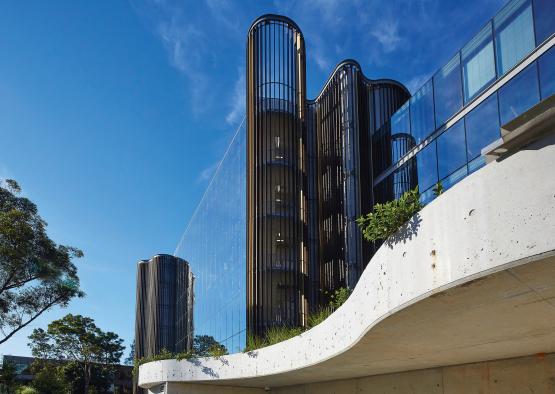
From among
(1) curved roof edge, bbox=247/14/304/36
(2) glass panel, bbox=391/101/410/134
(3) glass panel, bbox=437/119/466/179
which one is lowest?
(3) glass panel, bbox=437/119/466/179

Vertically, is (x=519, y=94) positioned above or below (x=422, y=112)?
below

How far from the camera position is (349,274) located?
90.6 ft

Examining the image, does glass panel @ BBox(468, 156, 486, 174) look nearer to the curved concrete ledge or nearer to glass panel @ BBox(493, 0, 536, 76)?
glass panel @ BBox(493, 0, 536, 76)

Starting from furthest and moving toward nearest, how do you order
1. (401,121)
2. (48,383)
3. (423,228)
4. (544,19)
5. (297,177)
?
(48,383) < (297,177) < (401,121) < (544,19) < (423,228)

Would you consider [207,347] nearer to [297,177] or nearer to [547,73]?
[297,177]

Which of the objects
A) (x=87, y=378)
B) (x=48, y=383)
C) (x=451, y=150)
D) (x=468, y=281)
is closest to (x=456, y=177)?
(x=451, y=150)

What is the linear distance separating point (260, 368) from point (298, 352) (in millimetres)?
3345

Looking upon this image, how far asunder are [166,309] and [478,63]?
35.9 metres

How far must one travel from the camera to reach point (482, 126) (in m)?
18.8

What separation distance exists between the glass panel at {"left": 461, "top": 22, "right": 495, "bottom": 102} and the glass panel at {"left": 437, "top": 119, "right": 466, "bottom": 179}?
1.20 m

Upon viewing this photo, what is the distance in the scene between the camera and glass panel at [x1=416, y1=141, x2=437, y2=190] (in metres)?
22.0

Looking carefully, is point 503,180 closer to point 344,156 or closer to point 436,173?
point 436,173

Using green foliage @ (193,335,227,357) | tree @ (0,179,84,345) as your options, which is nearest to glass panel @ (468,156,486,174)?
green foliage @ (193,335,227,357)

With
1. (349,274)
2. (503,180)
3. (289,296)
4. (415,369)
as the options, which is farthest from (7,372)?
(503,180)
